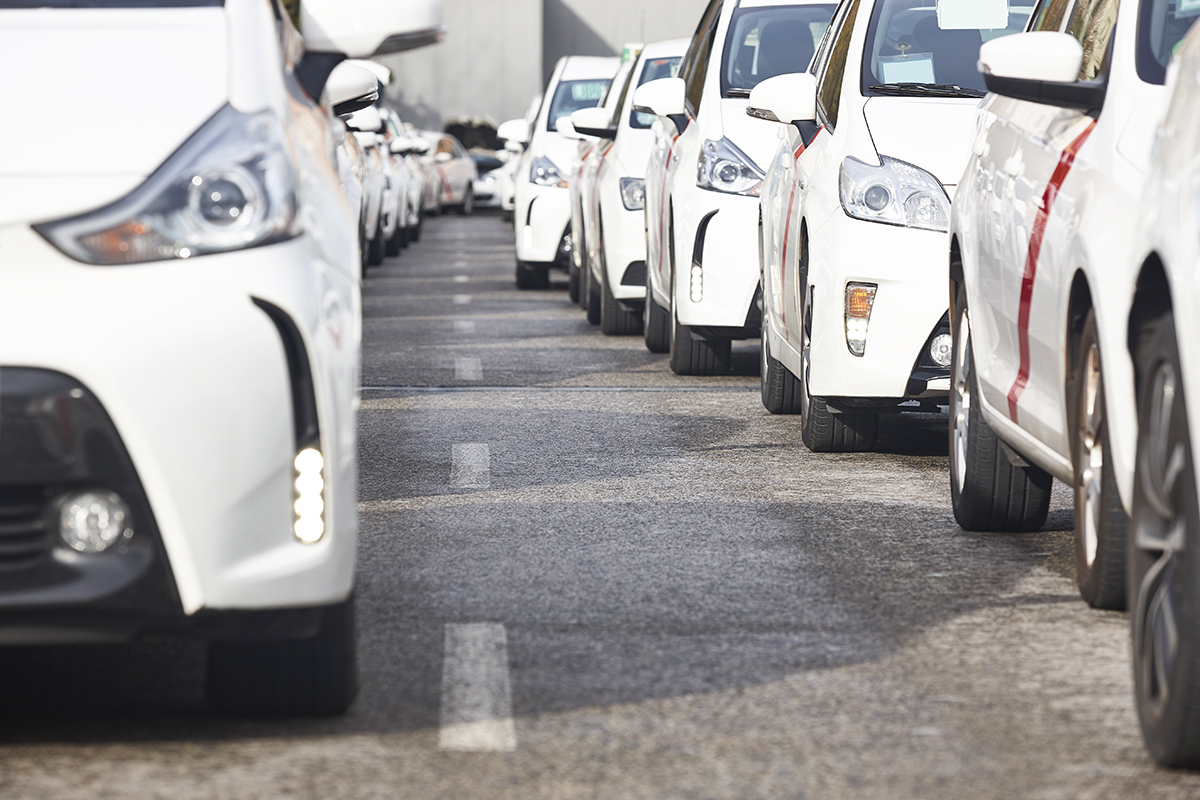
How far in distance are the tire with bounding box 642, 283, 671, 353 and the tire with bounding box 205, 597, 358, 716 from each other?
754 centimetres

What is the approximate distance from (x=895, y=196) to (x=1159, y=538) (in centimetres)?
343

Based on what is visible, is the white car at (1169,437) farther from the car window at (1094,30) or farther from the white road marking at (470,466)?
the white road marking at (470,466)

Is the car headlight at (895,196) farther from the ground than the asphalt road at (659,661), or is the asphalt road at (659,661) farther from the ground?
the car headlight at (895,196)

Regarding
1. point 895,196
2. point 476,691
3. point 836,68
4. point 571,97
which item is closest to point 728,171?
point 836,68

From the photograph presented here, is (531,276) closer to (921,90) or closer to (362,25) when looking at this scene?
(921,90)

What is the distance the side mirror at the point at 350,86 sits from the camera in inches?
183

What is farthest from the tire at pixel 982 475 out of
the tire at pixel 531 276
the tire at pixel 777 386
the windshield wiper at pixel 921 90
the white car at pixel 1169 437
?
the tire at pixel 531 276

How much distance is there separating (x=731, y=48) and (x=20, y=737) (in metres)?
6.88

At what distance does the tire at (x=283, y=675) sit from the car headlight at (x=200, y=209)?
731 mm

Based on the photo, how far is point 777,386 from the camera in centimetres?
866

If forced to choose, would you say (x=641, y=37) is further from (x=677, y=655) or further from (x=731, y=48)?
(x=677, y=655)

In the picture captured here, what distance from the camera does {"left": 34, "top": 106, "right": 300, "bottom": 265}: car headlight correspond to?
10.9 feet

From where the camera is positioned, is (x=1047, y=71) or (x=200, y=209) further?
(x=1047, y=71)

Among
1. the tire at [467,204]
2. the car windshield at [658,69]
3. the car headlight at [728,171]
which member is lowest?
the tire at [467,204]
